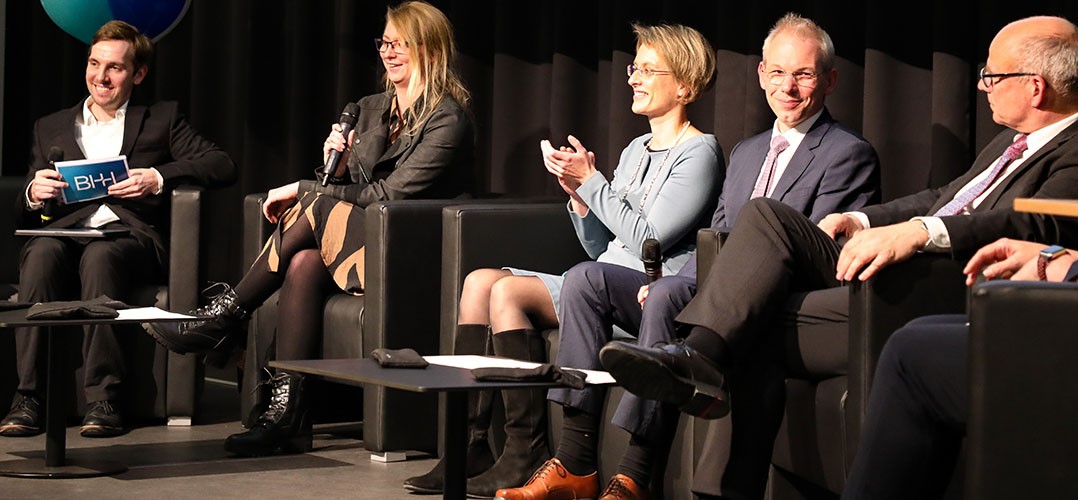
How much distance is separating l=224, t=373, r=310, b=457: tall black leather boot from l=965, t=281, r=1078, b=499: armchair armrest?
250cm

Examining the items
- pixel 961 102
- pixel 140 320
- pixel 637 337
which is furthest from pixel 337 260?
pixel 961 102

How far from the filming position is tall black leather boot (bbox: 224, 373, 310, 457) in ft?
14.4

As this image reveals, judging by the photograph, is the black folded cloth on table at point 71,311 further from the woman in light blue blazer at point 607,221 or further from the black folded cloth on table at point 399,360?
the black folded cloth on table at point 399,360

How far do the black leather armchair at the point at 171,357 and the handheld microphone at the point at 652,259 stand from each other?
1718mm

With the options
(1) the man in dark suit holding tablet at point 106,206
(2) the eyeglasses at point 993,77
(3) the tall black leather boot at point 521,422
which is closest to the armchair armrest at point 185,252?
(1) the man in dark suit holding tablet at point 106,206

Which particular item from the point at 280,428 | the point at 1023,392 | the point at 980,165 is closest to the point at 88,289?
the point at 280,428

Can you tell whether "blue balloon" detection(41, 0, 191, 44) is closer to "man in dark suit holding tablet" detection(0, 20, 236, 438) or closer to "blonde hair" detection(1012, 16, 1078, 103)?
"man in dark suit holding tablet" detection(0, 20, 236, 438)

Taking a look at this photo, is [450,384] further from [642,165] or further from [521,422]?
[642,165]

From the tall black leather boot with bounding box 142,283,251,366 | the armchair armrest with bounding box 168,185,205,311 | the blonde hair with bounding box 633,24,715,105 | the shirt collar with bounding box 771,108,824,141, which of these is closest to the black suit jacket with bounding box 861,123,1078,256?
the shirt collar with bounding box 771,108,824,141

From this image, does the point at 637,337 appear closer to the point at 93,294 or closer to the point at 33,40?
the point at 93,294

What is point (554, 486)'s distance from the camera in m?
3.56

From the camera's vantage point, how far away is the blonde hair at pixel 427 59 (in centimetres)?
473

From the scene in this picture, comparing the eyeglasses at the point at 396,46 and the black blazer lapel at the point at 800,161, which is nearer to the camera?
the black blazer lapel at the point at 800,161

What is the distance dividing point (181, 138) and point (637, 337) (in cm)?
205
